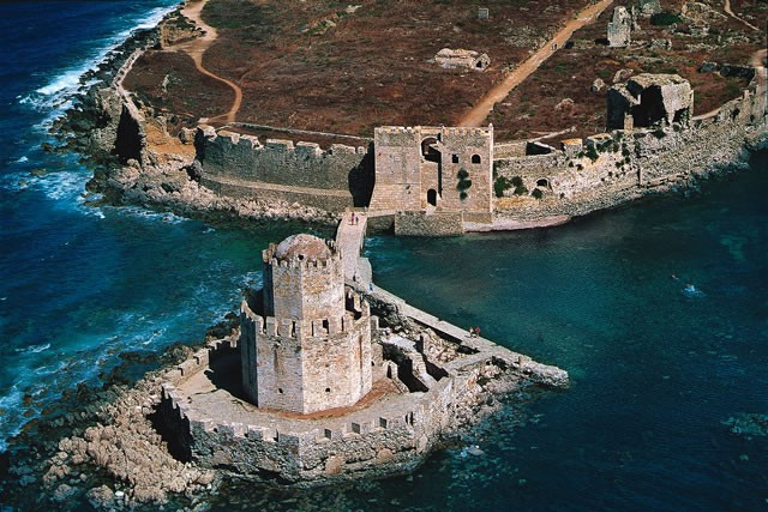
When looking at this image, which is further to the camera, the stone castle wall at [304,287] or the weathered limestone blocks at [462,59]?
the weathered limestone blocks at [462,59]

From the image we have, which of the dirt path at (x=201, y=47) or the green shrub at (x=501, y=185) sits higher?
the dirt path at (x=201, y=47)

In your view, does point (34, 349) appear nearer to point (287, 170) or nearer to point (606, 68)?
point (287, 170)

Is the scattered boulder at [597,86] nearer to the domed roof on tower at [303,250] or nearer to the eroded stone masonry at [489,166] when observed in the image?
the eroded stone masonry at [489,166]

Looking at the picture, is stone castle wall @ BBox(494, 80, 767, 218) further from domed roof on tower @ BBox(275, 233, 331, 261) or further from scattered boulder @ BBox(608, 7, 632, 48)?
domed roof on tower @ BBox(275, 233, 331, 261)

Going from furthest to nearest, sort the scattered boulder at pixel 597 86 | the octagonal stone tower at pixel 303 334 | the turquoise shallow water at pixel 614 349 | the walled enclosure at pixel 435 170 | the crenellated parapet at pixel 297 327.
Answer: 1. the scattered boulder at pixel 597 86
2. the walled enclosure at pixel 435 170
3. the turquoise shallow water at pixel 614 349
4. the crenellated parapet at pixel 297 327
5. the octagonal stone tower at pixel 303 334

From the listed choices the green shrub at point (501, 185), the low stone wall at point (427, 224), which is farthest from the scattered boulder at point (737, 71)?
the low stone wall at point (427, 224)

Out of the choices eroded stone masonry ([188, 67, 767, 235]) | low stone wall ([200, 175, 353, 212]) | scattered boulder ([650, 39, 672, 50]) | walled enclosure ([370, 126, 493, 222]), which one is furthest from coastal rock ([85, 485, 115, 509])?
scattered boulder ([650, 39, 672, 50])
